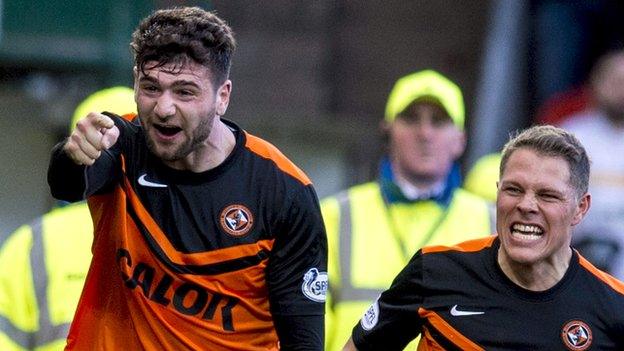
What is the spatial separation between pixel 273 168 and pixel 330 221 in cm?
217

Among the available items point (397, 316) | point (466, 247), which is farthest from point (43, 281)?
point (466, 247)

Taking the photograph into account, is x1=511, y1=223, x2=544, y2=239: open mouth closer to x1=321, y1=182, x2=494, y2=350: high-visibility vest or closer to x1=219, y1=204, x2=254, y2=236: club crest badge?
x1=219, y1=204, x2=254, y2=236: club crest badge

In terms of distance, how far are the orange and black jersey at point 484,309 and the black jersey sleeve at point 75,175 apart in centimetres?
106

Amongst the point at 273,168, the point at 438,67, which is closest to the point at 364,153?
the point at 438,67

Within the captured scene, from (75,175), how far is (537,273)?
1.58 m

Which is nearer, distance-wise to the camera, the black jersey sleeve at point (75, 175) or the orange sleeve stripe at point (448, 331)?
the black jersey sleeve at point (75, 175)

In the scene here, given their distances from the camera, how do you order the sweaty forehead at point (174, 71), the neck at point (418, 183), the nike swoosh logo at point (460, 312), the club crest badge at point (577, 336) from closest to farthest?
the sweaty forehead at point (174, 71) < the club crest badge at point (577, 336) < the nike swoosh logo at point (460, 312) < the neck at point (418, 183)

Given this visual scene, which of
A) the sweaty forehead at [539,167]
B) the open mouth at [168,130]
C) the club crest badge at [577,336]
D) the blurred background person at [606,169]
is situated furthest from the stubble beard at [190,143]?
the blurred background person at [606,169]

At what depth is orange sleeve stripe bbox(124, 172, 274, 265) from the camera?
6180mm

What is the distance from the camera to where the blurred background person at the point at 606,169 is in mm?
10281

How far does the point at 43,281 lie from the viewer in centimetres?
765

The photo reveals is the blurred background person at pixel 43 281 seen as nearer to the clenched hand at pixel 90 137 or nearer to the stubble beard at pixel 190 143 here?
the stubble beard at pixel 190 143

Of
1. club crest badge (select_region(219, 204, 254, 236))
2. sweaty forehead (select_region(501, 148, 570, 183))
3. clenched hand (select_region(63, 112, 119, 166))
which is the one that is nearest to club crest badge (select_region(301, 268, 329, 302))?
club crest badge (select_region(219, 204, 254, 236))

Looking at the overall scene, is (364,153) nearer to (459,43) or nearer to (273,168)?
(459,43)
